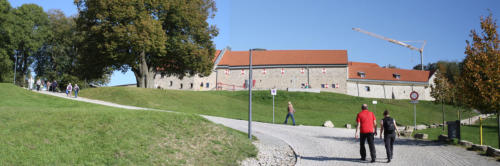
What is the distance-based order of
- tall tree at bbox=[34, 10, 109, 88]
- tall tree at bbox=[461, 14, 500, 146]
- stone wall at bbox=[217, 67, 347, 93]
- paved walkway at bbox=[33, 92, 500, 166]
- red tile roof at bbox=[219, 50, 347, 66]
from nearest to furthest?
paved walkway at bbox=[33, 92, 500, 166]
tall tree at bbox=[461, 14, 500, 146]
tall tree at bbox=[34, 10, 109, 88]
stone wall at bbox=[217, 67, 347, 93]
red tile roof at bbox=[219, 50, 347, 66]

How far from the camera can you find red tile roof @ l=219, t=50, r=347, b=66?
68.7 metres

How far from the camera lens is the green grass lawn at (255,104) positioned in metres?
33.7

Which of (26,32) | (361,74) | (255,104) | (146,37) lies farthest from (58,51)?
(361,74)

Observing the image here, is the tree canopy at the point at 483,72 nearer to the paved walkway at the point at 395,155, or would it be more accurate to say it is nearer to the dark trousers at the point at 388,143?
the paved walkway at the point at 395,155

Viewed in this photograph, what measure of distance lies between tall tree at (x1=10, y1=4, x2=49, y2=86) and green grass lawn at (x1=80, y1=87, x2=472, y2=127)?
702 inches

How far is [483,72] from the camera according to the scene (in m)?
16.5

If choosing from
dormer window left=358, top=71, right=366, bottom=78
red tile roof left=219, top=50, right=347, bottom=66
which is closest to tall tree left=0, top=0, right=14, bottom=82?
red tile roof left=219, top=50, right=347, bottom=66

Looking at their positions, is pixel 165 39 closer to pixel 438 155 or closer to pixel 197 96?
pixel 197 96

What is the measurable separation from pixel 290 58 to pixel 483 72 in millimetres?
54262

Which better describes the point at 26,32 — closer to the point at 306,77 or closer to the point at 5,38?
the point at 5,38

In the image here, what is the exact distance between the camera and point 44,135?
1085 cm

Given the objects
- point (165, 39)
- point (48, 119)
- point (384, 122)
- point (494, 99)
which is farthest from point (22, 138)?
point (165, 39)

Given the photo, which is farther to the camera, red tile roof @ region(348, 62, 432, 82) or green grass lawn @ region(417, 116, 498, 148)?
red tile roof @ region(348, 62, 432, 82)

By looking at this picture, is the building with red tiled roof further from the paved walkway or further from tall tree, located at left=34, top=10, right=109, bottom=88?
the paved walkway
